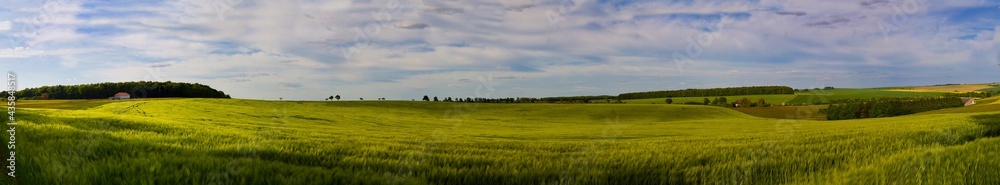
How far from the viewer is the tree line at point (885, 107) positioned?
91.1 meters

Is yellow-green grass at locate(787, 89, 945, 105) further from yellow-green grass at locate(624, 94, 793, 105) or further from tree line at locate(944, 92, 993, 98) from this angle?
tree line at locate(944, 92, 993, 98)

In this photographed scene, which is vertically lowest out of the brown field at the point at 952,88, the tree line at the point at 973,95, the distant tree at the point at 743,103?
the distant tree at the point at 743,103

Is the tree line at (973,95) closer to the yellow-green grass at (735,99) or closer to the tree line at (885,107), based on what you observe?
the tree line at (885,107)

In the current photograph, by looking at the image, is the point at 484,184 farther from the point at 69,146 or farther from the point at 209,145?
the point at 69,146

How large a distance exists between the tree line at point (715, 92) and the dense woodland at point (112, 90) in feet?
335

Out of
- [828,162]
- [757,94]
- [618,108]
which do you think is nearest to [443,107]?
[618,108]

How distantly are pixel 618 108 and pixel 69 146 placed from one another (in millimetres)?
89628

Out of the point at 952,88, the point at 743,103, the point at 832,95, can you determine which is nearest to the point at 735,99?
the point at 743,103

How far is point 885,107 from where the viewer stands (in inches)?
3620

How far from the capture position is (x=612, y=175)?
7273 mm

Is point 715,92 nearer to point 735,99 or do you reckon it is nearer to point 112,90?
point 735,99

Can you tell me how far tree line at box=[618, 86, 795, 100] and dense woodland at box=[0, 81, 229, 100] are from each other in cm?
10214

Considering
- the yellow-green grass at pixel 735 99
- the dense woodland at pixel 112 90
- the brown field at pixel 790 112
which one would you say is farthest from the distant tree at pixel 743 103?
the dense woodland at pixel 112 90

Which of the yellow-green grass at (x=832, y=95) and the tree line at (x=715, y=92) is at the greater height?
the tree line at (x=715, y=92)
